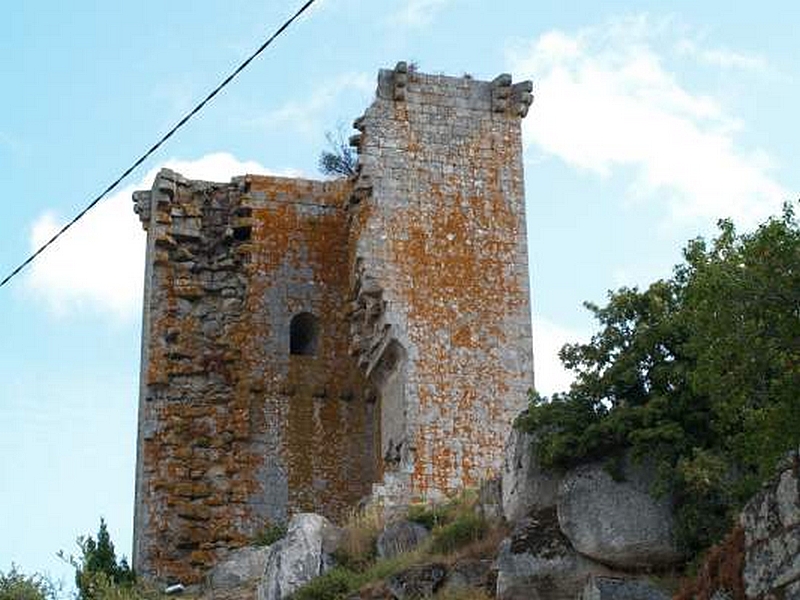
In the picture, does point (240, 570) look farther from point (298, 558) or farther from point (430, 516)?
point (430, 516)

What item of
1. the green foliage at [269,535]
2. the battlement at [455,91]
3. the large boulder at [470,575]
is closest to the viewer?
the large boulder at [470,575]

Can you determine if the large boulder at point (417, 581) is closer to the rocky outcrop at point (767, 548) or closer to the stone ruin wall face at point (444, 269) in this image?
the stone ruin wall face at point (444, 269)

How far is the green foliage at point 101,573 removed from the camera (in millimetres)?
20641

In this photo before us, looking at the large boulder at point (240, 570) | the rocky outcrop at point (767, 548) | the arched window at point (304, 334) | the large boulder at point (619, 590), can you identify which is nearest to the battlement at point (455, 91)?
the arched window at point (304, 334)

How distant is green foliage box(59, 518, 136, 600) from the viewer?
20641mm

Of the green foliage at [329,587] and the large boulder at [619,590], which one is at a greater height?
the green foliage at [329,587]

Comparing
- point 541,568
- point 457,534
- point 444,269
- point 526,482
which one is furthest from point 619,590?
point 444,269

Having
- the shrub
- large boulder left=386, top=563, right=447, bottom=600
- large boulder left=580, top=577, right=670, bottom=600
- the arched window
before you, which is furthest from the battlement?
large boulder left=580, top=577, right=670, bottom=600

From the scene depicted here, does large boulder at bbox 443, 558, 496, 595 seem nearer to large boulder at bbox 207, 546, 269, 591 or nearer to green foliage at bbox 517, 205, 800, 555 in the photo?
green foliage at bbox 517, 205, 800, 555

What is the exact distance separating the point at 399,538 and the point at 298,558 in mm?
1068

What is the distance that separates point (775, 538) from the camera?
835 cm

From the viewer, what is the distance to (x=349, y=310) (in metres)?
24.4

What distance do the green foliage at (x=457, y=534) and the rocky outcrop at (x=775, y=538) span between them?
8.42 meters

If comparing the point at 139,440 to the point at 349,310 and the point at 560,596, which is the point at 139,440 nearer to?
the point at 349,310
